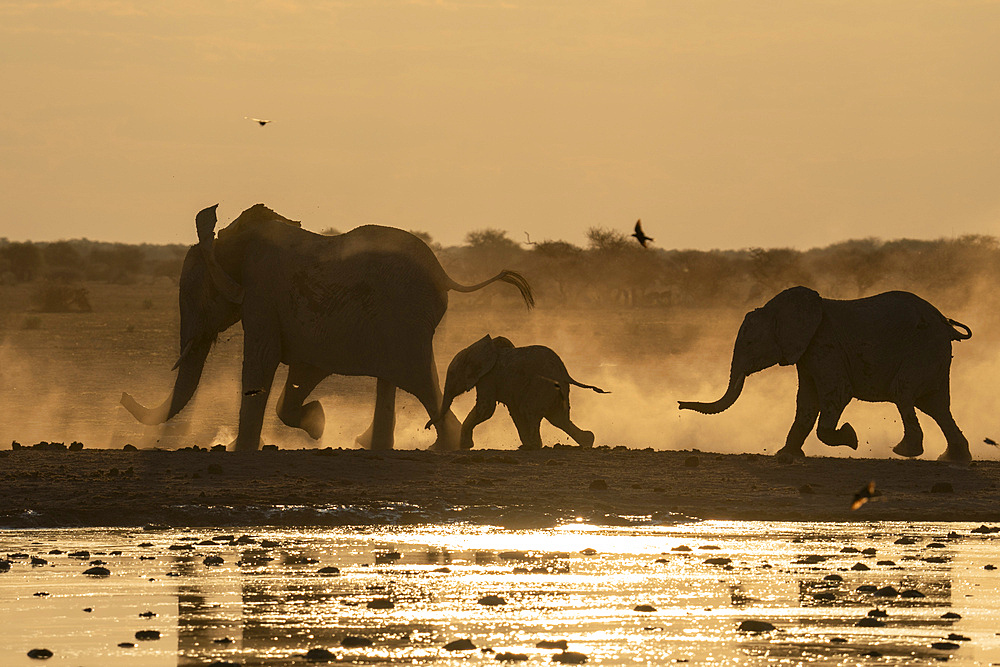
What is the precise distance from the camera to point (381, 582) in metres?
16.6

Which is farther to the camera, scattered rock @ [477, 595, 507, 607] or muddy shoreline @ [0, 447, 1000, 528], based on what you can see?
muddy shoreline @ [0, 447, 1000, 528]

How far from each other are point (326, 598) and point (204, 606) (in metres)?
0.96

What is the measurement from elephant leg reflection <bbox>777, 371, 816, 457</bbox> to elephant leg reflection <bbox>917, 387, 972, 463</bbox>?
1.55 metres

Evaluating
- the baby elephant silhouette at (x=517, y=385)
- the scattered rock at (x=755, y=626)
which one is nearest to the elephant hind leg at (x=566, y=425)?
the baby elephant silhouette at (x=517, y=385)

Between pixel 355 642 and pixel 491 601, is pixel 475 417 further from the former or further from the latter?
pixel 355 642

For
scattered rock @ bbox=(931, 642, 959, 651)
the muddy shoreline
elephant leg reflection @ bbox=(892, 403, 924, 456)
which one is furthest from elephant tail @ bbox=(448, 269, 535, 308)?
scattered rock @ bbox=(931, 642, 959, 651)

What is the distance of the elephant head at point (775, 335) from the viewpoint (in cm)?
2761

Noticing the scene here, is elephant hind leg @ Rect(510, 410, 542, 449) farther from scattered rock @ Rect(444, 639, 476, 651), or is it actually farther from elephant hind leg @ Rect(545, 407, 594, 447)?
scattered rock @ Rect(444, 639, 476, 651)

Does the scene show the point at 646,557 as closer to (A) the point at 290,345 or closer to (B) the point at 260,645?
(B) the point at 260,645

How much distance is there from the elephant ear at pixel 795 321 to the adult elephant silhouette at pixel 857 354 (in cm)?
1

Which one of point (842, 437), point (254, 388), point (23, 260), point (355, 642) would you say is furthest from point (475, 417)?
point (23, 260)

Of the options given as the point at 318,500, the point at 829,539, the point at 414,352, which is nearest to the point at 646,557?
the point at 829,539

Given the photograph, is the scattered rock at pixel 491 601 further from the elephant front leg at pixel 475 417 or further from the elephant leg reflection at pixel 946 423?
the elephant leg reflection at pixel 946 423

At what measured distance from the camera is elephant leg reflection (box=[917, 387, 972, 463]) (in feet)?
91.5
